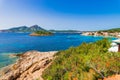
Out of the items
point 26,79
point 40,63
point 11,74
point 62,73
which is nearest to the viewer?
point 62,73

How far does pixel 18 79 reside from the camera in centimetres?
2411

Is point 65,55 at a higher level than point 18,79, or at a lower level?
higher

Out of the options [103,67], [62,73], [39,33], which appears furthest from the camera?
[39,33]

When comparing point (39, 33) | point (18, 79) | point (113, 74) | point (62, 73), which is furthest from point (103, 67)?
point (39, 33)

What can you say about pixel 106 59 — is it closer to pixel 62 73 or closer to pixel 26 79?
pixel 62 73

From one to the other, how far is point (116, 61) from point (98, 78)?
5.52 ft

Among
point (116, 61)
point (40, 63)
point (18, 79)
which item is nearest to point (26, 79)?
point (18, 79)

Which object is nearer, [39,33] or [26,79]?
[26,79]

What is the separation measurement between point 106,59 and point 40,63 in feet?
47.0

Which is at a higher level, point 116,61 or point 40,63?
point 116,61

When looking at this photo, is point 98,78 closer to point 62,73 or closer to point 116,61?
point 116,61

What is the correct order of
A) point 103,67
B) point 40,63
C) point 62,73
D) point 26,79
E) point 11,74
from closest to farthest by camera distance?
point 103,67 → point 62,73 → point 26,79 → point 11,74 → point 40,63

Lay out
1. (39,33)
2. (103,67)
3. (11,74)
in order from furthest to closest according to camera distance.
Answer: (39,33), (11,74), (103,67)

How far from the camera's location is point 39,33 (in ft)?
550
